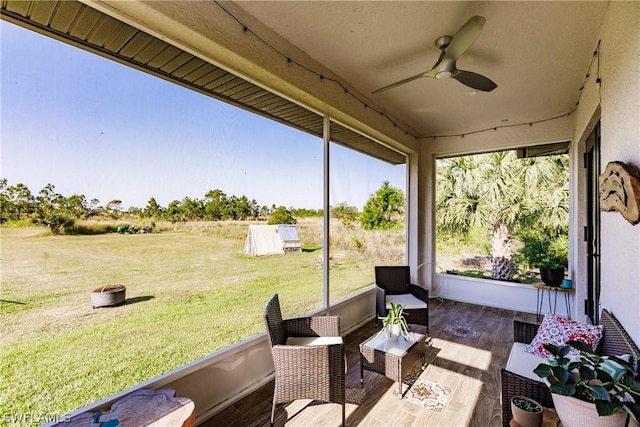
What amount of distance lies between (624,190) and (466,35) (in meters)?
1.32

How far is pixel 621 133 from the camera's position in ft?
5.48

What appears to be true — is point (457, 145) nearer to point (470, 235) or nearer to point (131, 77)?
point (470, 235)

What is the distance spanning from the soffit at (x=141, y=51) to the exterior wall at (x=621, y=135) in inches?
93.2

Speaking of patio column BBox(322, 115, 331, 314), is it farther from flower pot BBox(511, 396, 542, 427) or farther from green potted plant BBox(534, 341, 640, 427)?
green potted plant BBox(534, 341, 640, 427)

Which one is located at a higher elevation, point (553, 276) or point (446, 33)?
point (446, 33)

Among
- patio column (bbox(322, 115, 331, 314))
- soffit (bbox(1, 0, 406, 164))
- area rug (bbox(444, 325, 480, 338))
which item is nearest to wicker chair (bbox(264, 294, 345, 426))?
patio column (bbox(322, 115, 331, 314))

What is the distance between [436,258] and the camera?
5.19 m

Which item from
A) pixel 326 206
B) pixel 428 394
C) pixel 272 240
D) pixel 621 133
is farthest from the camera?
pixel 326 206

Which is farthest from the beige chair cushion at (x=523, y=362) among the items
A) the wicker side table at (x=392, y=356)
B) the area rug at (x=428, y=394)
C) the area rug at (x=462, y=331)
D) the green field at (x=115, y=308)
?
the green field at (x=115, y=308)

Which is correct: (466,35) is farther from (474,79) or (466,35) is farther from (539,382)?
(539,382)

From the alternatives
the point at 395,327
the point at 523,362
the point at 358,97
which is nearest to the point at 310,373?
the point at 395,327

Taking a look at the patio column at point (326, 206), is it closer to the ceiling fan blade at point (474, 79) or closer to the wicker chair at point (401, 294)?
the wicker chair at point (401, 294)

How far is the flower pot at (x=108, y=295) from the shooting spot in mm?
1693

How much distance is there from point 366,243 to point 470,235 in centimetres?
204
